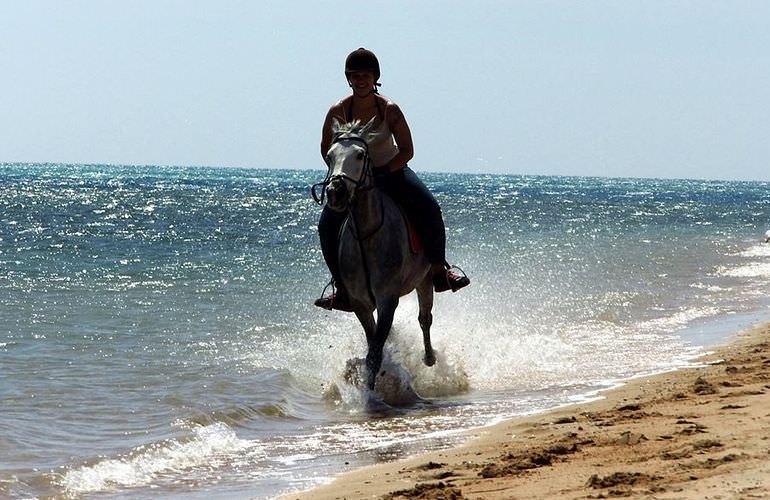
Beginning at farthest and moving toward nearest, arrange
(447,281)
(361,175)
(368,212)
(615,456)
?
(447,281) < (368,212) < (361,175) < (615,456)

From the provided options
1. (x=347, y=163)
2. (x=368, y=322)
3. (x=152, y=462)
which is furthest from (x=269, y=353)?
(x=152, y=462)

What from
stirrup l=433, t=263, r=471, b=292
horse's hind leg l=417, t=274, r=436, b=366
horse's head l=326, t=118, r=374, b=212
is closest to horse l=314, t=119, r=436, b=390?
A: horse's head l=326, t=118, r=374, b=212

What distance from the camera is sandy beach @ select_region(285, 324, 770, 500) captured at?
5.36 meters

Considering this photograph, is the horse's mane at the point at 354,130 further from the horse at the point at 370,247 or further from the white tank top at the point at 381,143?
the white tank top at the point at 381,143

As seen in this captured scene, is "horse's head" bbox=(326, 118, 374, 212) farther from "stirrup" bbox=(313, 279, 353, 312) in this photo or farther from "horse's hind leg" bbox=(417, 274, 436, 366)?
"horse's hind leg" bbox=(417, 274, 436, 366)

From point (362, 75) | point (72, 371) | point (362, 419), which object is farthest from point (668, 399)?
point (72, 371)

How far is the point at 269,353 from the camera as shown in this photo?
42.4 feet

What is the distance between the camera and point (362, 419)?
368 inches

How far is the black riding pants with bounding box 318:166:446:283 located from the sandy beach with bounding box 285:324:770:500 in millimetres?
2366

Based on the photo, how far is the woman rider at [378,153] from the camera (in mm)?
9844

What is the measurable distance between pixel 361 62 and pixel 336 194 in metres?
1.40

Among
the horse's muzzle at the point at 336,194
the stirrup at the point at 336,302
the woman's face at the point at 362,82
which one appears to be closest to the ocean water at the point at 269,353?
the stirrup at the point at 336,302

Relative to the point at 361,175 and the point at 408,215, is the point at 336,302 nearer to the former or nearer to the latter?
the point at 408,215

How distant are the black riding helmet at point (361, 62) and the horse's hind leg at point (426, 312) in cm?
237
